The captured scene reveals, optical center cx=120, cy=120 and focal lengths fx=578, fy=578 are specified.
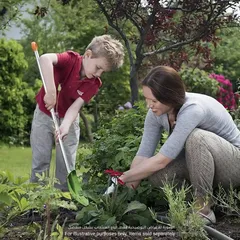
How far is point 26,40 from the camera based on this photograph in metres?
14.1

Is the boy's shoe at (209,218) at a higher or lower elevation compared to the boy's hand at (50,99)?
lower

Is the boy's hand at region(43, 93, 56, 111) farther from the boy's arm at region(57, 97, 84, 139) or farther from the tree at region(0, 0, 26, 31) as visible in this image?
the tree at region(0, 0, 26, 31)

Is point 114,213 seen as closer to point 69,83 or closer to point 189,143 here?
point 189,143

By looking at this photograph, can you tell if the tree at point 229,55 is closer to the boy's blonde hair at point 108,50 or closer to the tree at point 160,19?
the tree at point 160,19

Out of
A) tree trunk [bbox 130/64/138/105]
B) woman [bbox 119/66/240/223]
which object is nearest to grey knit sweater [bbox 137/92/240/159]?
woman [bbox 119/66/240/223]

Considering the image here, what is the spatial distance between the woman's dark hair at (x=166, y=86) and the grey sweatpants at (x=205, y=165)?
0.22 m

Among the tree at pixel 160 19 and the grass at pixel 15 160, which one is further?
the grass at pixel 15 160

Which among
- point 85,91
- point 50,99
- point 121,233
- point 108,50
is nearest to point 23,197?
point 121,233

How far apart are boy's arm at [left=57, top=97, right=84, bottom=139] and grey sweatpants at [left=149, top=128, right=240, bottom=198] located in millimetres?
742

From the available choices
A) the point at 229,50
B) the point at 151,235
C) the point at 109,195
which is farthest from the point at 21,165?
the point at 229,50

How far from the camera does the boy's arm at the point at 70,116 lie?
13.0 ft

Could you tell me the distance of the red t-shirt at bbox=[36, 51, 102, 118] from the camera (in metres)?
4.27

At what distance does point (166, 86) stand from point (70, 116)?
3.23ft

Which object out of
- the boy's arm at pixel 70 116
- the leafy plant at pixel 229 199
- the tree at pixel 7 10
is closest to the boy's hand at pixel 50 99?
the boy's arm at pixel 70 116
